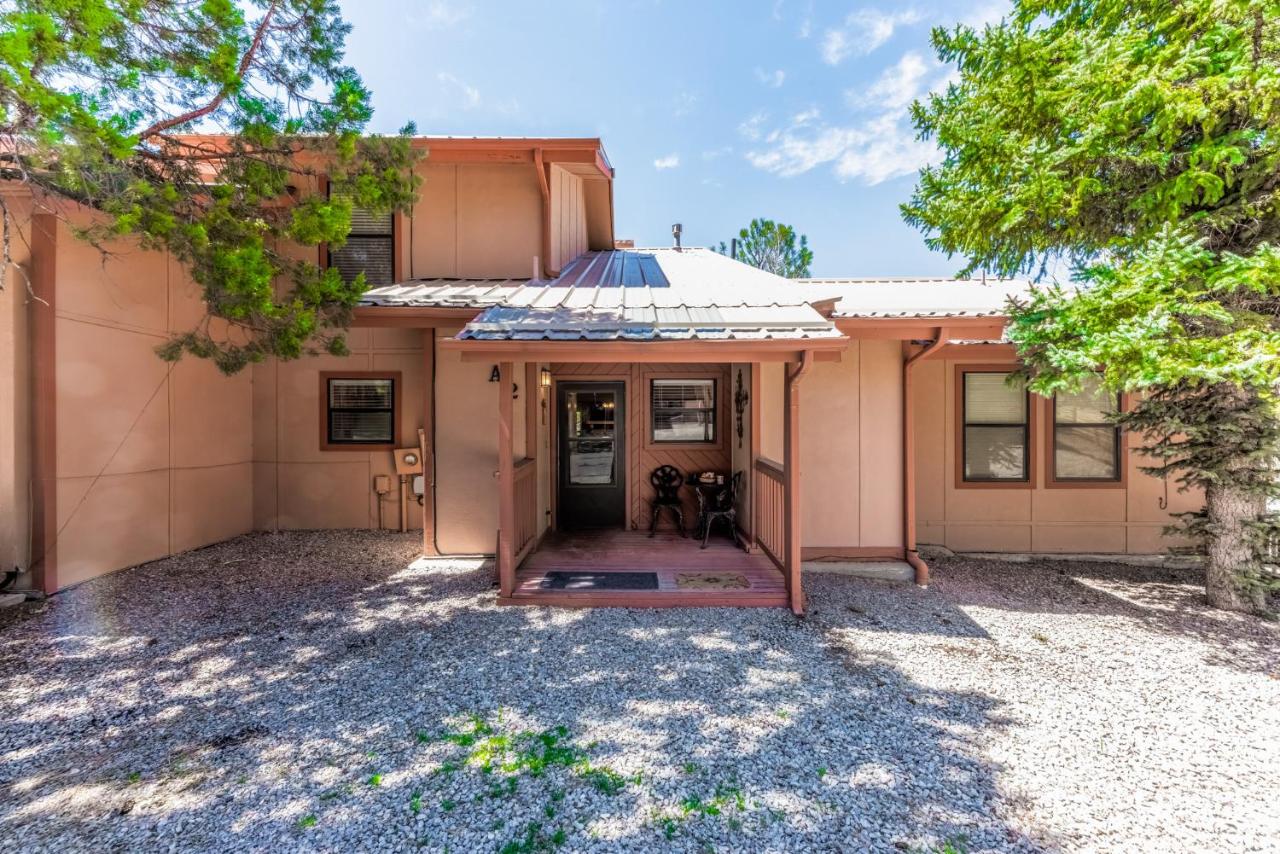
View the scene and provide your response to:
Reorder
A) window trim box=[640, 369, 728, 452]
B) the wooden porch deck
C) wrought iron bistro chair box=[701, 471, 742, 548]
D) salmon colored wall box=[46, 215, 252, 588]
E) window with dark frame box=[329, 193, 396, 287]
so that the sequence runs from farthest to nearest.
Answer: window trim box=[640, 369, 728, 452], window with dark frame box=[329, 193, 396, 287], wrought iron bistro chair box=[701, 471, 742, 548], salmon colored wall box=[46, 215, 252, 588], the wooden porch deck

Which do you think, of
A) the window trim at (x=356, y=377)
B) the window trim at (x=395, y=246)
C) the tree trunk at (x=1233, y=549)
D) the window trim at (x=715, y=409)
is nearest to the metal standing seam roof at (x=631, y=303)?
the window trim at (x=395, y=246)

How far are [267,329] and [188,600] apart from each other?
269 centimetres

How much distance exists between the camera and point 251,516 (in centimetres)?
743

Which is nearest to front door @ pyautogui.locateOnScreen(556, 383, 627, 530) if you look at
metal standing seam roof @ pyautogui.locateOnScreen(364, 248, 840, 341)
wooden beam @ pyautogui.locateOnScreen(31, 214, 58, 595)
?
metal standing seam roof @ pyautogui.locateOnScreen(364, 248, 840, 341)

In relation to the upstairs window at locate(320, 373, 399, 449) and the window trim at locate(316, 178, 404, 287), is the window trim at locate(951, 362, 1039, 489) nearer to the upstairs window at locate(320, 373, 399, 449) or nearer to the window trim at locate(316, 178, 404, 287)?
the window trim at locate(316, 178, 404, 287)

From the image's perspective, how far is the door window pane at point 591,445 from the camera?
7320 millimetres

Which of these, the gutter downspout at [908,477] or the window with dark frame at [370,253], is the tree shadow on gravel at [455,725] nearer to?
the gutter downspout at [908,477]

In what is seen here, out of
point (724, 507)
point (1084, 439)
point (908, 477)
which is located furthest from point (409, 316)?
point (1084, 439)

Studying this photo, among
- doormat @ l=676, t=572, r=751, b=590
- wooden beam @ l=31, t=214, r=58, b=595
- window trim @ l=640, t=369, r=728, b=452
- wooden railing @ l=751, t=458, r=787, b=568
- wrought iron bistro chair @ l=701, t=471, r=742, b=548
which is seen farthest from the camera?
window trim @ l=640, t=369, r=728, b=452

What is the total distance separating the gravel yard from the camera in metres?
2.25

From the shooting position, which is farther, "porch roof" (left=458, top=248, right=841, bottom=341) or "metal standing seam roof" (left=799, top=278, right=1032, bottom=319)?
"metal standing seam roof" (left=799, top=278, right=1032, bottom=319)

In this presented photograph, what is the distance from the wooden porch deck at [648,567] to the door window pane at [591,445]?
0.79 metres

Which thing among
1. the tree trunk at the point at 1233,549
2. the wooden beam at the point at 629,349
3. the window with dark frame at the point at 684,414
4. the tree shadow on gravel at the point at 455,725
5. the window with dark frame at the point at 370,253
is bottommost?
the tree shadow on gravel at the point at 455,725

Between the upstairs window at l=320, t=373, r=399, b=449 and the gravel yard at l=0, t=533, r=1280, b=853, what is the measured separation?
2861 millimetres
